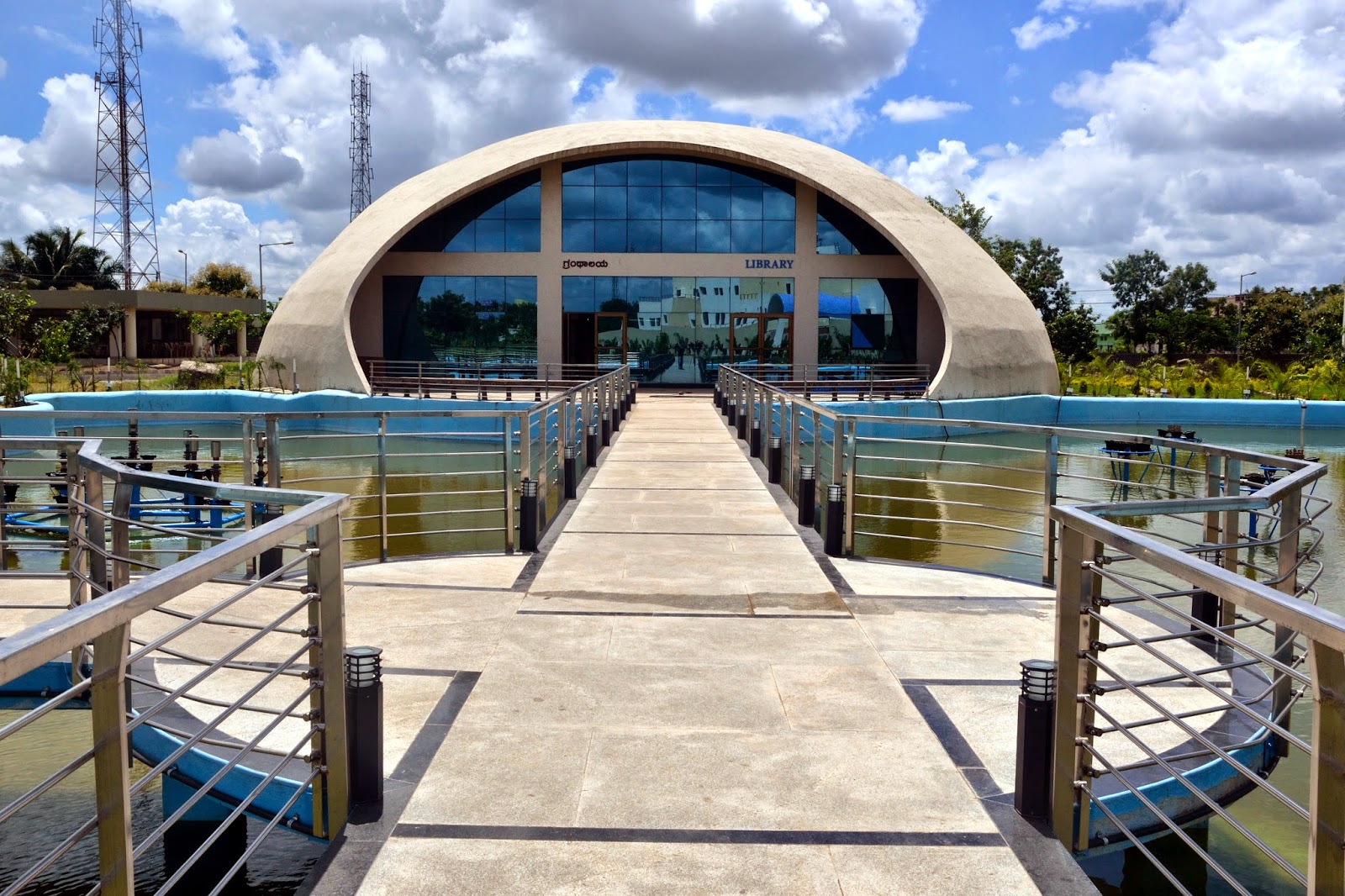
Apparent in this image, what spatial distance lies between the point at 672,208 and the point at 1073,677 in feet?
120

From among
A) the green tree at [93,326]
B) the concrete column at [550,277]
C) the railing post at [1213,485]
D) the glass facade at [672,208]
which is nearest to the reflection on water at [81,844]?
the railing post at [1213,485]

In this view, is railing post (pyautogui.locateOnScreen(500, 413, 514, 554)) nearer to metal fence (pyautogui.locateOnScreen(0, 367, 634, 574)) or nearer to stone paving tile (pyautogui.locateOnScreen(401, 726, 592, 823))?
metal fence (pyautogui.locateOnScreen(0, 367, 634, 574))

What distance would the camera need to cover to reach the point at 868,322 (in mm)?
39969

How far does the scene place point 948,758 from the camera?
4.64 meters

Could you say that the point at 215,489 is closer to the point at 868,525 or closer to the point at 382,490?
the point at 382,490

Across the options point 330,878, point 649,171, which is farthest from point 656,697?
point 649,171

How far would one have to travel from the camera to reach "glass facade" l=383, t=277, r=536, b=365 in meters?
39.2

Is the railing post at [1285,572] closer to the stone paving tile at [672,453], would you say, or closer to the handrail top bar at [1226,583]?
the handrail top bar at [1226,583]

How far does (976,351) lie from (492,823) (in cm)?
3422

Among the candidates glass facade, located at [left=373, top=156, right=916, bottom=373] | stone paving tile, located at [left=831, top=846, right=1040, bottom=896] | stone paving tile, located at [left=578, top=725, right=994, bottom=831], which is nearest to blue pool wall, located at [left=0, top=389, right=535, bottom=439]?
glass facade, located at [left=373, top=156, right=916, bottom=373]

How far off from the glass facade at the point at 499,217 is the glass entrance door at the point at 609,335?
3.57 m

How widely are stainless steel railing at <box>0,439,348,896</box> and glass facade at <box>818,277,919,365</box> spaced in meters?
33.7

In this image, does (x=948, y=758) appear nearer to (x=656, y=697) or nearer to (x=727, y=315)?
(x=656, y=697)

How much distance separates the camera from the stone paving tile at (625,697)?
5.03 m
